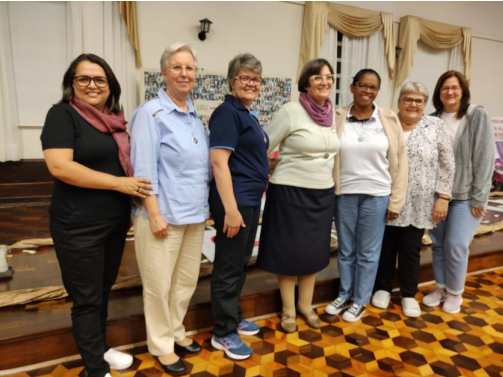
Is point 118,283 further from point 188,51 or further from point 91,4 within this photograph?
point 91,4

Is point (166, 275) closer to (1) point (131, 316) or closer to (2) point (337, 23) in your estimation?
(1) point (131, 316)

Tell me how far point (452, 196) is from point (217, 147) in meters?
1.50

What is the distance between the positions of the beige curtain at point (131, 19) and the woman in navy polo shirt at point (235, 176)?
365 centimetres

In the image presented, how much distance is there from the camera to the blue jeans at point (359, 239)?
2023mm

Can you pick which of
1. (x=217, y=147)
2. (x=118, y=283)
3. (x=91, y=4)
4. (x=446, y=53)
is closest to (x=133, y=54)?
(x=91, y=4)

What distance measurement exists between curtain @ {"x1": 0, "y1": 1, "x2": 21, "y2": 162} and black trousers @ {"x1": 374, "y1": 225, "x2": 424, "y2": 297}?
14.4 ft

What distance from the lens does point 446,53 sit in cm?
705

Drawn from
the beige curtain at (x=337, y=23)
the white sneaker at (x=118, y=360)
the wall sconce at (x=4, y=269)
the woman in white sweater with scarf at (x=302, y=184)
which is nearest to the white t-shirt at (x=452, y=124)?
the woman in white sweater with scarf at (x=302, y=184)

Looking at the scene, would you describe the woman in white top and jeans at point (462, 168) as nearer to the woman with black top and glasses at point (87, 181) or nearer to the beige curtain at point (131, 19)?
the woman with black top and glasses at point (87, 181)

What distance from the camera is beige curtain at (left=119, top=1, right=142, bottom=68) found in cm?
457

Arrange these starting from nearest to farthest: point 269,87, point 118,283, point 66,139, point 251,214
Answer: point 66,139 → point 251,214 → point 118,283 → point 269,87

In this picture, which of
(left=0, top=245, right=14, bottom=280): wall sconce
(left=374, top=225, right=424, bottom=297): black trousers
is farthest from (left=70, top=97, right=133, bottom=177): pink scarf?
(left=374, top=225, right=424, bottom=297): black trousers

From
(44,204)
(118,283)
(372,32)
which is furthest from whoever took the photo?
(372,32)

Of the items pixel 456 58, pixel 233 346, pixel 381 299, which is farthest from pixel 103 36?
pixel 456 58
